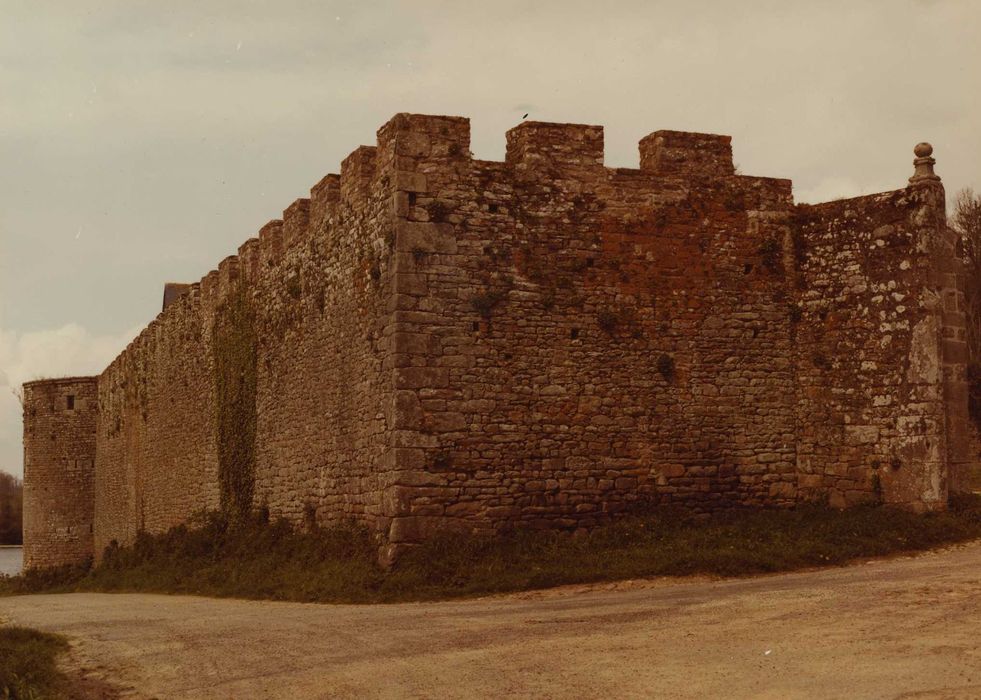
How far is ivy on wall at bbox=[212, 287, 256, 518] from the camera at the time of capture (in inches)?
796

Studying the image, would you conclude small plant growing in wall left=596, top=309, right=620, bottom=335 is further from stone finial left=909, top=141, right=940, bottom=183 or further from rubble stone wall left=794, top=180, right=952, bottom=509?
stone finial left=909, top=141, right=940, bottom=183

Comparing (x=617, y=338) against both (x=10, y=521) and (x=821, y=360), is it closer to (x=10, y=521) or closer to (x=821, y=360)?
(x=821, y=360)

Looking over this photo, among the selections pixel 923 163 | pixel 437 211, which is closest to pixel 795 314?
pixel 923 163

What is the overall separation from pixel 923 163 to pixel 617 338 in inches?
181

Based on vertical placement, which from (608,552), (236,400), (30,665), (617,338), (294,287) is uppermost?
(294,287)

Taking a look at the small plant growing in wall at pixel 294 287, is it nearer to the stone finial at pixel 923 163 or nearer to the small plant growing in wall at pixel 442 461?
the small plant growing in wall at pixel 442 461

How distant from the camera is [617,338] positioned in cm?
1476

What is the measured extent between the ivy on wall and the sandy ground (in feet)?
25.8

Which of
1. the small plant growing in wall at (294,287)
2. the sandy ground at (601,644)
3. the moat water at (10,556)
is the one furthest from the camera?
the moat water at (10,556)

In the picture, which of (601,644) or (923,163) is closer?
(601,644)

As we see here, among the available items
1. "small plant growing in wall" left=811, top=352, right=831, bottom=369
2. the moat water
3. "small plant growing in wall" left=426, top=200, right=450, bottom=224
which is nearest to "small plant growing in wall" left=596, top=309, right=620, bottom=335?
"small plant growing in wall" left=426, top=200, right=450, bottom=224

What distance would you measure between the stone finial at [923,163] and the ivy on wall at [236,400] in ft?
37.2

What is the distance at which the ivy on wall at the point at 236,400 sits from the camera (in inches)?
796

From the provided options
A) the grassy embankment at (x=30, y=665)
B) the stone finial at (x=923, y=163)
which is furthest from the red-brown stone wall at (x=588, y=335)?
the grassy embankment at (x=30, y=665)
